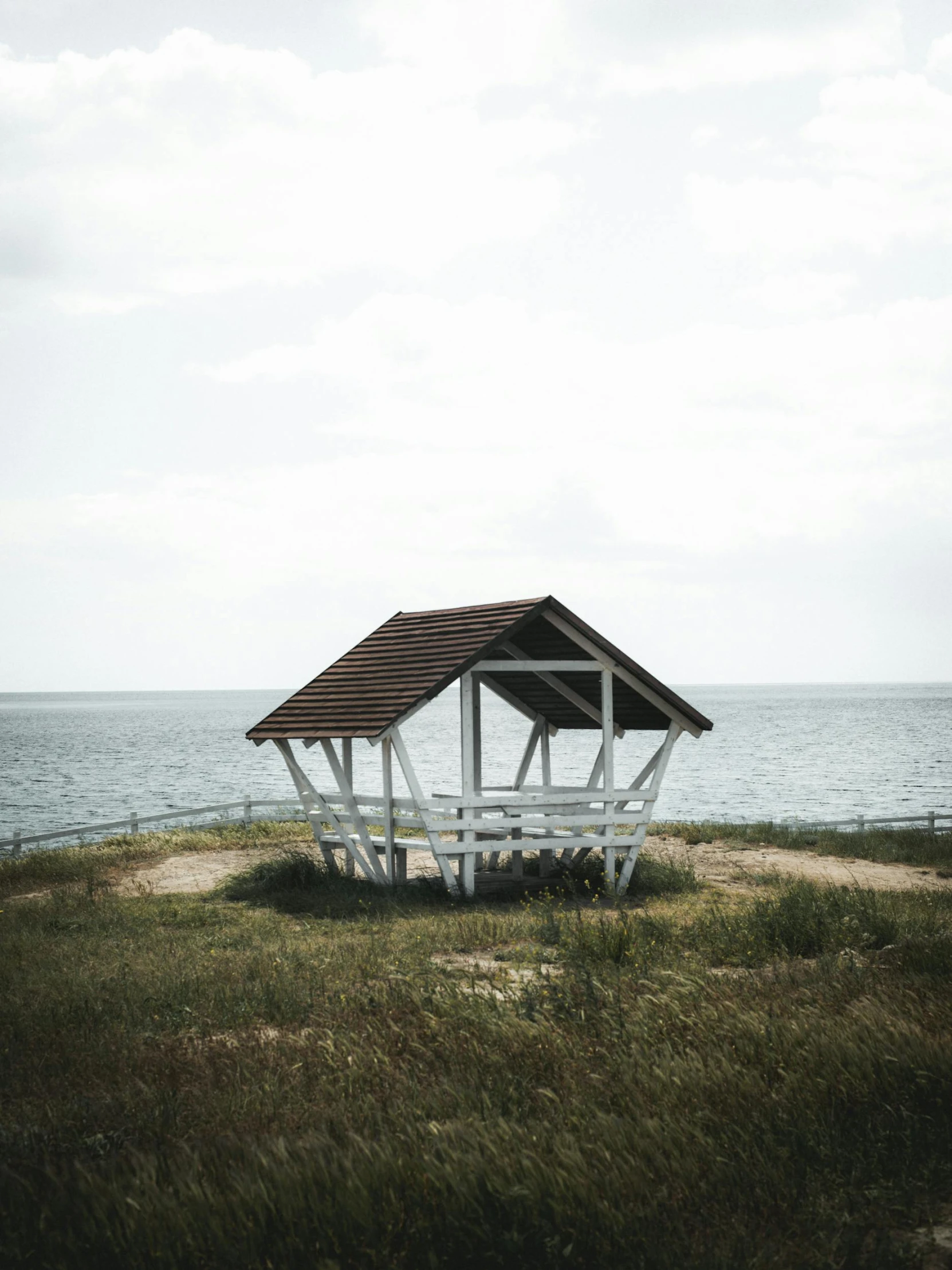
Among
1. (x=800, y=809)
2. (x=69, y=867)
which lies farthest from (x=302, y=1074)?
(x=800, y=809)

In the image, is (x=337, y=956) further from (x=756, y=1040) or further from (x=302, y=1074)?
(x=756, y=1040)

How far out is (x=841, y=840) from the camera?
23734mm

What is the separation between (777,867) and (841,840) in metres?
3.71

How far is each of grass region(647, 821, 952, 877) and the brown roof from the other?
591 cm

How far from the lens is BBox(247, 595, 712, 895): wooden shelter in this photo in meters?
16.6

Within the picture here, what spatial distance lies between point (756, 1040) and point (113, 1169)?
12.7ft

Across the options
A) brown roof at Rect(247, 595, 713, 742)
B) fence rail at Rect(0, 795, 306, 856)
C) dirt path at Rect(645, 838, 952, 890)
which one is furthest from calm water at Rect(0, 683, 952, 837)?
brown roof at Rect(247, 595, 713, 742)

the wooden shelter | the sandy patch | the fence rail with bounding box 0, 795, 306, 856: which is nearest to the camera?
the wooden shelter

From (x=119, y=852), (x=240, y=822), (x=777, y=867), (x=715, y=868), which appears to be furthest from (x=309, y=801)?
(x=240, y=822)

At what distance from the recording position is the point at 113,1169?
209 inches

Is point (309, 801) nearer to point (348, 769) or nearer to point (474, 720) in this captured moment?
point (348, 769)

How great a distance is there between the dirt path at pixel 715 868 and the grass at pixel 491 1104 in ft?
24.5

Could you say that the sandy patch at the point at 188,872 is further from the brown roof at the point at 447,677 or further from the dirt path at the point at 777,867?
the dirt path at the point at 777,867

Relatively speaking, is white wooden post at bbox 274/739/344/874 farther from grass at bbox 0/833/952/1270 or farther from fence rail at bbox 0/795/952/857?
grass at bbox 0/833/952/1270
